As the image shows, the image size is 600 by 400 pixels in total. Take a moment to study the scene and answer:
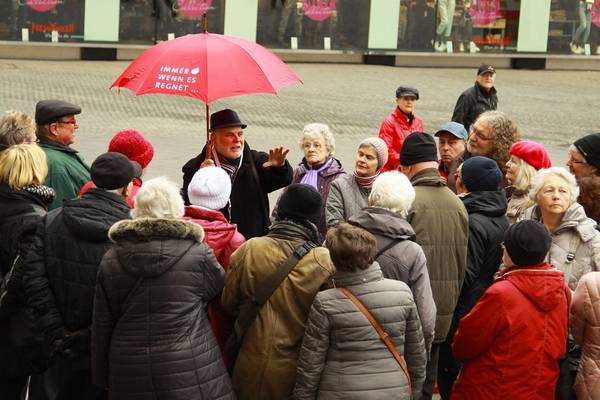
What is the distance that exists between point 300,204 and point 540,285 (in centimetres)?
123

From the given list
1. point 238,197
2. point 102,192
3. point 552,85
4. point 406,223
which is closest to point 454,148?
point 238,197

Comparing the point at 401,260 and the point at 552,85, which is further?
the point at 552,85

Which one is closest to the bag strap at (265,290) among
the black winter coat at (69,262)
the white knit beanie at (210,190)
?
the white knit beanie at (210,190)

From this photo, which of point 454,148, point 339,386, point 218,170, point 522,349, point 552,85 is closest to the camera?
point 339,386

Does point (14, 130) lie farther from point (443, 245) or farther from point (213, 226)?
point (443, 245)

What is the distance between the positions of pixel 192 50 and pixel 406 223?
1971mm

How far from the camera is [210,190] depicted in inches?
231

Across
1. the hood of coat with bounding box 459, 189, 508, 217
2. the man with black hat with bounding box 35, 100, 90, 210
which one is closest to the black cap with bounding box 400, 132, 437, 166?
the hood of coat with bounding box 459, 189, 508, 217

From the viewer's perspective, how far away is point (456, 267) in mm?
6371

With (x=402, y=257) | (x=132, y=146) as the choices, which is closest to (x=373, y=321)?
(x=402, y=257)

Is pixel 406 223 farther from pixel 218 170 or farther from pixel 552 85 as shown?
pixel 552 85

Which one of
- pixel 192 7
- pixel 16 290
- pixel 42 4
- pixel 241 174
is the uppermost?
pixel 192 7

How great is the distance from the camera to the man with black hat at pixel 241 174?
7332 millimetres

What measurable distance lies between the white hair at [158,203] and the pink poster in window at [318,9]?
67.1 ft
